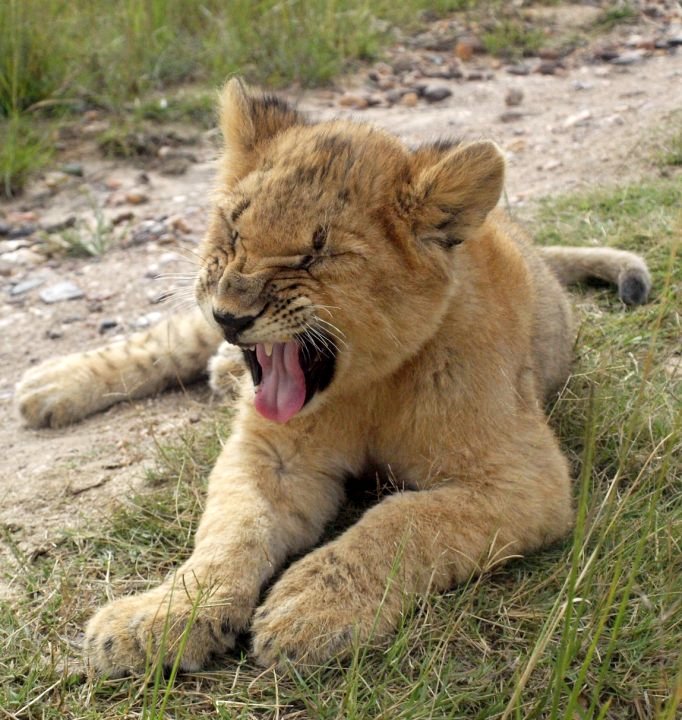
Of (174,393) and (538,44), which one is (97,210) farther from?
(538,44)

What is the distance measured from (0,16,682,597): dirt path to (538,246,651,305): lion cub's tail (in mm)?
1371

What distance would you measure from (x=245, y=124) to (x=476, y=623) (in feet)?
6.47

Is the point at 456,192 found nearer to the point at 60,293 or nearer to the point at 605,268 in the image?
the point at 605,268

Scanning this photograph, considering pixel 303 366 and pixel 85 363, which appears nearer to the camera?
pixel 303 366

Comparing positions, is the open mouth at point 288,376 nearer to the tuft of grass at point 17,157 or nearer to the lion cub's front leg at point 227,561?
the lion cub's front leg at point 227,561

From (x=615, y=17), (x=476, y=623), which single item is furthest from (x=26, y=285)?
(x=615, y=17)

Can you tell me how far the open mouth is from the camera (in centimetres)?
334

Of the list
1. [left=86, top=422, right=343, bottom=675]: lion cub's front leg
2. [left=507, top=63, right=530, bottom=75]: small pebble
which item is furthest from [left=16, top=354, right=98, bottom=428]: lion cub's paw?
A: [left=507, top=63, right=530, bottom=75]: small pebble

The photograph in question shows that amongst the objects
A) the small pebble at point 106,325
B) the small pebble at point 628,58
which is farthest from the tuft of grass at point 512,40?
the small pebble at point 106,325

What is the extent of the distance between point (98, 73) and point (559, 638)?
7162mm

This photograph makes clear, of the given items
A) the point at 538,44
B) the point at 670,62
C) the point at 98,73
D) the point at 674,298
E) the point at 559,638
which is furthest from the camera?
the point at 538,44

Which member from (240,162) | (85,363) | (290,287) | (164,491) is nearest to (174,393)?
(85,363)

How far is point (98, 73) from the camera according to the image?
870cm

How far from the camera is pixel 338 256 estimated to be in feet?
10.4
